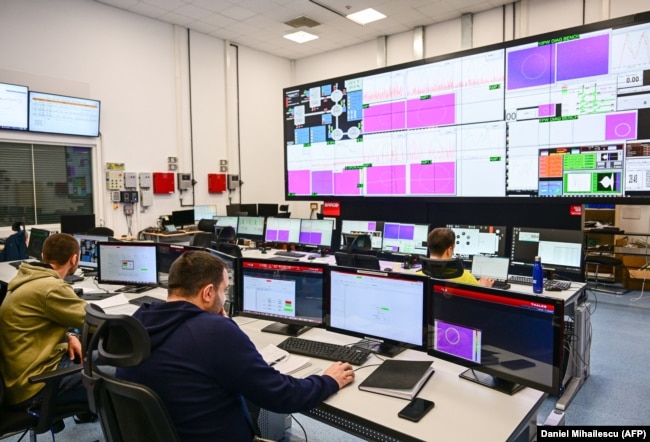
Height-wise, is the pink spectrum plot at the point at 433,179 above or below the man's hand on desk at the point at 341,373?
above

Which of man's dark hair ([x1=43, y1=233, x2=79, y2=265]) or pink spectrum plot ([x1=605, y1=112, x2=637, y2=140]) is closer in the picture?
man's dark hair ([x1=43, y1=233, x2=79, y2=265])

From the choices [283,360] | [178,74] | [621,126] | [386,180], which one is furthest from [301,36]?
[283,360]

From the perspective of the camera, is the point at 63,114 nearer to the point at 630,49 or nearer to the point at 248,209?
the point at 248,209

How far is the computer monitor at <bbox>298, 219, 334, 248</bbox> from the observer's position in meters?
5.06

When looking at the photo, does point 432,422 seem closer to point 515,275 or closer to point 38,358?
point 38,358

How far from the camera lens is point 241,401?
1.40 metres

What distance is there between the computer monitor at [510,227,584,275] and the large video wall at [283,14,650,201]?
45 cm

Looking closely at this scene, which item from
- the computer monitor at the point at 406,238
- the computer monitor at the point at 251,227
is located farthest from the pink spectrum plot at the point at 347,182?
the computer monitor at the point at 251,227

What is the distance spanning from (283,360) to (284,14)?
625 centimetres

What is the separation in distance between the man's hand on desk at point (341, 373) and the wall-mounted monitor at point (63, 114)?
567cm

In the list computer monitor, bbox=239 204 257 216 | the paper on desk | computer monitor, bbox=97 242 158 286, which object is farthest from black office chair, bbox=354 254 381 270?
computer monitor, bbox=239 204 257 216

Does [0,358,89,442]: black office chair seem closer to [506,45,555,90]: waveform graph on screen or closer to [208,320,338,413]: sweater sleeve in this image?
[208,320,338,413]: sweater sleeve

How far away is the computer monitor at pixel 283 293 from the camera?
2.21 m

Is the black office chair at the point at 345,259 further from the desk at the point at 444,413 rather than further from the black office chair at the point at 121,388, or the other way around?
the black office chair at the point at 121,388
